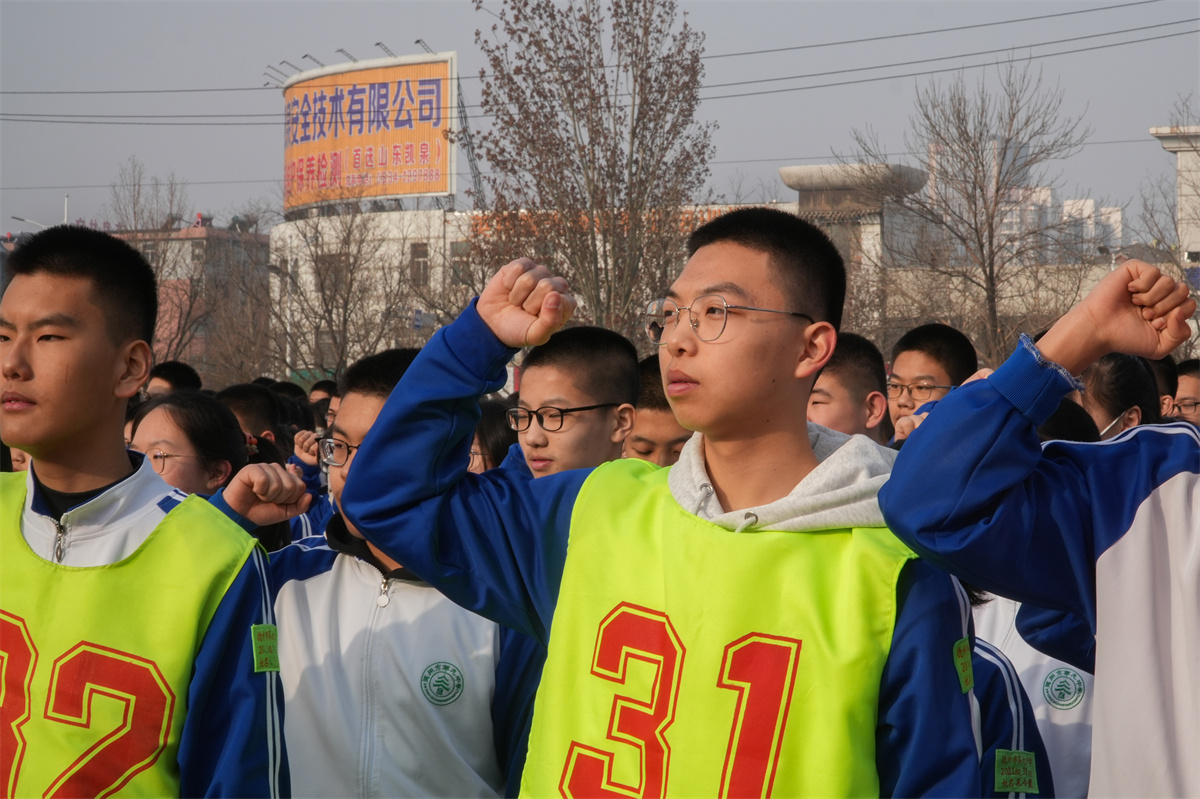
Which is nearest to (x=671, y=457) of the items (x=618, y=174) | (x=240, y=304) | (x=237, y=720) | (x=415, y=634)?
(x=415, y=634)

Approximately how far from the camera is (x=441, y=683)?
10.9ft

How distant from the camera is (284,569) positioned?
11.7ft

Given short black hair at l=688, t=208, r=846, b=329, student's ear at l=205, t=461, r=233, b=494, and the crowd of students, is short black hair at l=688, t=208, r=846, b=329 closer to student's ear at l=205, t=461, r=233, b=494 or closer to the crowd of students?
the crowd of students

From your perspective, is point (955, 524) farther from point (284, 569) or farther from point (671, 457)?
point (671, 457)

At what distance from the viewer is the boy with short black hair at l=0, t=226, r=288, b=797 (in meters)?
2.62

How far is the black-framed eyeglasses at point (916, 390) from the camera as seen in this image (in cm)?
621

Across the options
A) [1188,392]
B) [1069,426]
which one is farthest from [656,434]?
[1188,392]

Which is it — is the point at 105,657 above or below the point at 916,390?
below

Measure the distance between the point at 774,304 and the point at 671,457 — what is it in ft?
7.07

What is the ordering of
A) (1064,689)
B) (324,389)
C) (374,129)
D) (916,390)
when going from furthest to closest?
(374,129)
(324,389)
(916,390)
(1064,689)

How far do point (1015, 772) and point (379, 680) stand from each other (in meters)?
1.72

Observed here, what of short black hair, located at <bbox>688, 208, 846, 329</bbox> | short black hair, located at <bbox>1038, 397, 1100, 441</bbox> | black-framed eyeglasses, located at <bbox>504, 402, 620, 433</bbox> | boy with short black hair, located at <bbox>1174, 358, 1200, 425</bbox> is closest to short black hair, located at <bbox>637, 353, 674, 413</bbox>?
black-framed eyeglasses, located at <bbox>504, 402, 620, 433</bbox>

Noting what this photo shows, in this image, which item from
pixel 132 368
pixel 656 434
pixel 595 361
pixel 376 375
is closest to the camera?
pixel 132 368

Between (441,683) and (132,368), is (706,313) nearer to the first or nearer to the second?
(441,683)
